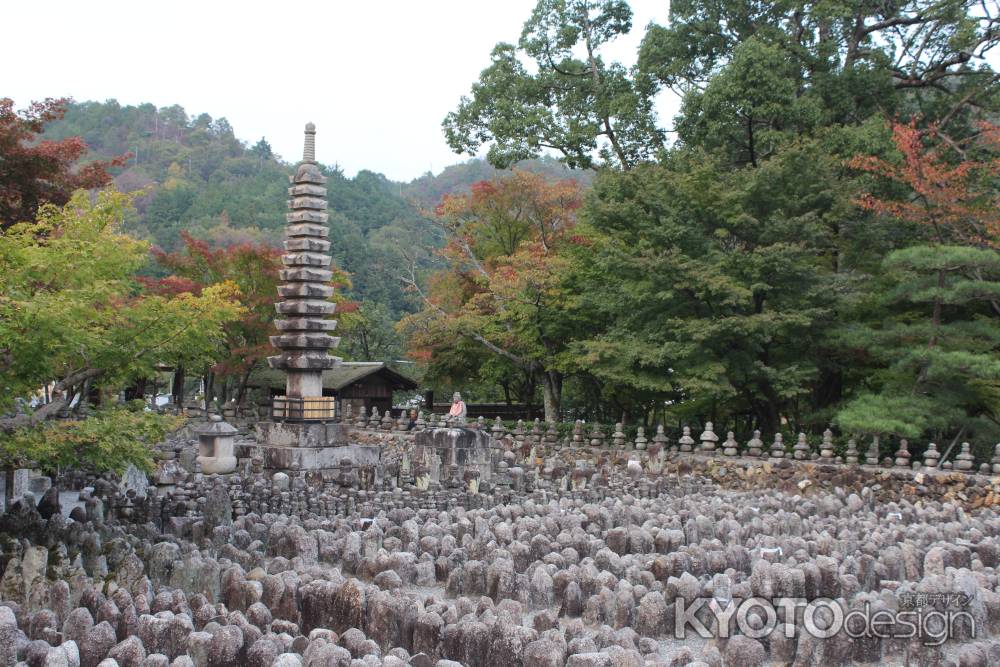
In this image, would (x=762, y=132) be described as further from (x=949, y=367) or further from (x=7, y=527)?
(x=7, y=527)

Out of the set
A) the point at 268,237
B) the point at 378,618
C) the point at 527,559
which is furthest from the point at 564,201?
the point at 268,237

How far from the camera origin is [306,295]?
21.3 m

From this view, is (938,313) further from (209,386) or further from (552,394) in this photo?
(209,386)

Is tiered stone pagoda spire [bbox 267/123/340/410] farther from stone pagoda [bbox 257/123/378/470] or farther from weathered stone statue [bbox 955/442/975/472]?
weathered stone statue [bbox 955/442/975/472]

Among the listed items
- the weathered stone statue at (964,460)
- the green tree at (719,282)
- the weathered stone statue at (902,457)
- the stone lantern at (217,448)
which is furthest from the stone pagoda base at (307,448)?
the weathered stone statue at (964,460)

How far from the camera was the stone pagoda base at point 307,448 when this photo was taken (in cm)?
2004

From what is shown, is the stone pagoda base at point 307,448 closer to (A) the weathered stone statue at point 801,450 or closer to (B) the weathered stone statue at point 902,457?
(A) the weathered stone statue at point 801,450

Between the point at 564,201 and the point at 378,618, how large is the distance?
22.9m

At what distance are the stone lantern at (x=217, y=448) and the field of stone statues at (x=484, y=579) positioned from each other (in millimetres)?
2763

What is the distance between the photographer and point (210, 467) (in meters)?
19.5

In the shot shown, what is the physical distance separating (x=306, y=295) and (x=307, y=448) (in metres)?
3.76

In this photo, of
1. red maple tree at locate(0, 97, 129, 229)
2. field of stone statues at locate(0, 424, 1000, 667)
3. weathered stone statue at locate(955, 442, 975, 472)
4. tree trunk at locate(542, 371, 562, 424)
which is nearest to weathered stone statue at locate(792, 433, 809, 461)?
weathered stone statue at locate(955, 442, 975, 472)

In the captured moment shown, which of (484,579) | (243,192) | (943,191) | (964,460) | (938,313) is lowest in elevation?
(484,579)

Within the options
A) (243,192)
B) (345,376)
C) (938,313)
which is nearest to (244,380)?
(345,376)
